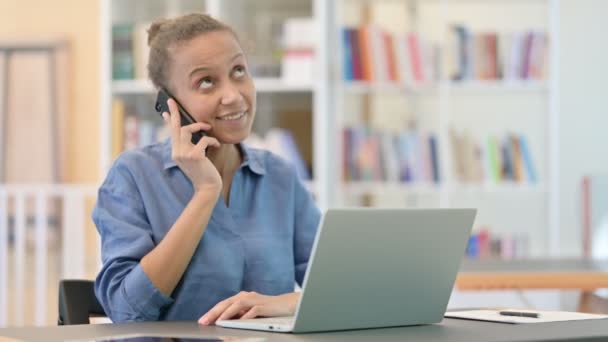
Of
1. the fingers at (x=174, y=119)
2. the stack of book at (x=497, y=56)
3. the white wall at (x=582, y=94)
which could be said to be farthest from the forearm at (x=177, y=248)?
the white wall at (x=582, y=94)

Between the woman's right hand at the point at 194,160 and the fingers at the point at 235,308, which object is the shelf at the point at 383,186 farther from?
the fingers at the point at 235,308

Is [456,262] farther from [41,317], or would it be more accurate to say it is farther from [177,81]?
[41,317]

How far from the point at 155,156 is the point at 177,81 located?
0.51 feet

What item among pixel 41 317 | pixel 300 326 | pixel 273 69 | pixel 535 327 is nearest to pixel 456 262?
pixel 535 327

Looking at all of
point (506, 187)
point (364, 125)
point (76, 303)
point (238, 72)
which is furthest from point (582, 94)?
point (76, 303)

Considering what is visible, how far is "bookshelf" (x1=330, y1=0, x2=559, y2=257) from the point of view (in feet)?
15.9

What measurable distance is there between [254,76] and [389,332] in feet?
10.6

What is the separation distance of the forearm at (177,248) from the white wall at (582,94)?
12.7 ft

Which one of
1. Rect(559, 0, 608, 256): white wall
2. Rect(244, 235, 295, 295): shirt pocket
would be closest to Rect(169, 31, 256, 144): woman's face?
Rect(244, 235, 295, 295): shirt pocket

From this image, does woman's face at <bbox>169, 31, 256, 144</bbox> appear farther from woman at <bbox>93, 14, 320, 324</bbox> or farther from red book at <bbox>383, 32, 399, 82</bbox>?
red book at <bbox>383, 32, 399, 82</bbox>

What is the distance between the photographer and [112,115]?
4.80m

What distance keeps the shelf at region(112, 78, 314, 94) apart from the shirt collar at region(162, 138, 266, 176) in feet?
7.97

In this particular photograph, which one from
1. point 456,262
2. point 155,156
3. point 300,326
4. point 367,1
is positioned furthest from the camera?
point 367,1

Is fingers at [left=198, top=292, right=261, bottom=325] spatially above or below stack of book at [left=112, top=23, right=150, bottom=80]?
below
